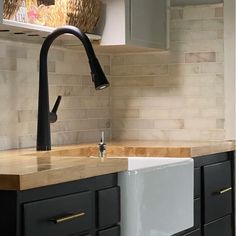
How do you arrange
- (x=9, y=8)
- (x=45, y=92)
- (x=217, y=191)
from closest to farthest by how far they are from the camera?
(x=9, y=8), (x=45, y=92), (x=217, y=191)

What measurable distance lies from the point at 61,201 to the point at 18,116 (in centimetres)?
129

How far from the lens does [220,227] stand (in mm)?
3721

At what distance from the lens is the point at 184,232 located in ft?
10.7

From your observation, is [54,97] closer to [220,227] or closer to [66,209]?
[220,227]

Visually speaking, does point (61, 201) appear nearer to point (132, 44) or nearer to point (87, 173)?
point (87, 173)

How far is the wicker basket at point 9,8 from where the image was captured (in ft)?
9.63

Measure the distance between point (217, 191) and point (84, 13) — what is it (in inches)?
43.2

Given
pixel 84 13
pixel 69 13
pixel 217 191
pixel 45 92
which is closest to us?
pixel 45 92

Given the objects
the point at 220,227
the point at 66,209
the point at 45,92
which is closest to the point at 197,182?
the point at 220,227

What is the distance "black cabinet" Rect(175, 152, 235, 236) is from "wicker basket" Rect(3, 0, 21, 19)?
1090 millimetres

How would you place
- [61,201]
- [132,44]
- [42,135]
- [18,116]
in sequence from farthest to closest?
[132,44], [18,116], [42,135], [61,201]

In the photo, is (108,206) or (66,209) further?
(108,206)

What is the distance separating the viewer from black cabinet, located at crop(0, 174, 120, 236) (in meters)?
2.01

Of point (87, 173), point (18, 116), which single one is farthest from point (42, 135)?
point (87, 173)
